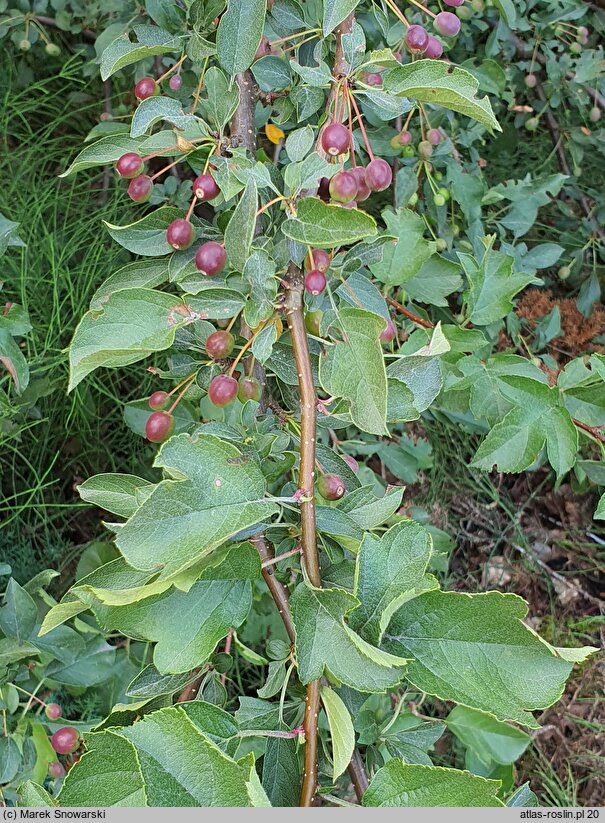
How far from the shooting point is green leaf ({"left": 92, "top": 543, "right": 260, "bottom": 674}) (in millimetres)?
510

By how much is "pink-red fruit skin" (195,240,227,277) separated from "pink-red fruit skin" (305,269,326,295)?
0.08 metres

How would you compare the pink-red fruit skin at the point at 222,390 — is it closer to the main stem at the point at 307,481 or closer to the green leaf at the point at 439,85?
the main stem at the point at 307,481

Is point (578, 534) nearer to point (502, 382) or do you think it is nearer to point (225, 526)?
point (502, 382)

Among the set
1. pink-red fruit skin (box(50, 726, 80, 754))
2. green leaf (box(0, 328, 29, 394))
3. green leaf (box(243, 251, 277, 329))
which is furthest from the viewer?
green leaf (box(0, 328, 29, 394))

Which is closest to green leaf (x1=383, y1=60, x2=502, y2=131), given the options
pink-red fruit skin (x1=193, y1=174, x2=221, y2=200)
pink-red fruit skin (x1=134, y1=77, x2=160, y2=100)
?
pink-red fruit skin (x1=193, y1=174, x2=221, y2=200)

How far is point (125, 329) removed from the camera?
22.4 inches

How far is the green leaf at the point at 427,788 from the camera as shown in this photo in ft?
1.47

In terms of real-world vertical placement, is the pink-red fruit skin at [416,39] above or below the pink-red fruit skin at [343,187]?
above

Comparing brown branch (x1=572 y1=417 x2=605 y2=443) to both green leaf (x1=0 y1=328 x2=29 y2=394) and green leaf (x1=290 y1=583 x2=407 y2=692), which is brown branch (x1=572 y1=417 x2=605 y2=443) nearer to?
green leaf (x1=290 y1=583 x2=407 y2=692)

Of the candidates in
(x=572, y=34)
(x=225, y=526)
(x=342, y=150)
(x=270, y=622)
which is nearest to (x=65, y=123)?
(x=572, y=34)

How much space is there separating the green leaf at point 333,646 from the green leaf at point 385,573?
2cm

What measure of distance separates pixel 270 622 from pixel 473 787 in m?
0.95

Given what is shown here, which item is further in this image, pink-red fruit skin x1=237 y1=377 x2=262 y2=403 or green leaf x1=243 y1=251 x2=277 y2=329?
pink-red fruit skin x1=237 y1=377 x2=262 y2=403

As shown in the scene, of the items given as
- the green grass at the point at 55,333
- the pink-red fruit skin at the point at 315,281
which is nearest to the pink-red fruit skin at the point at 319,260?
the pink-red fruit skin at the point at 315,281
